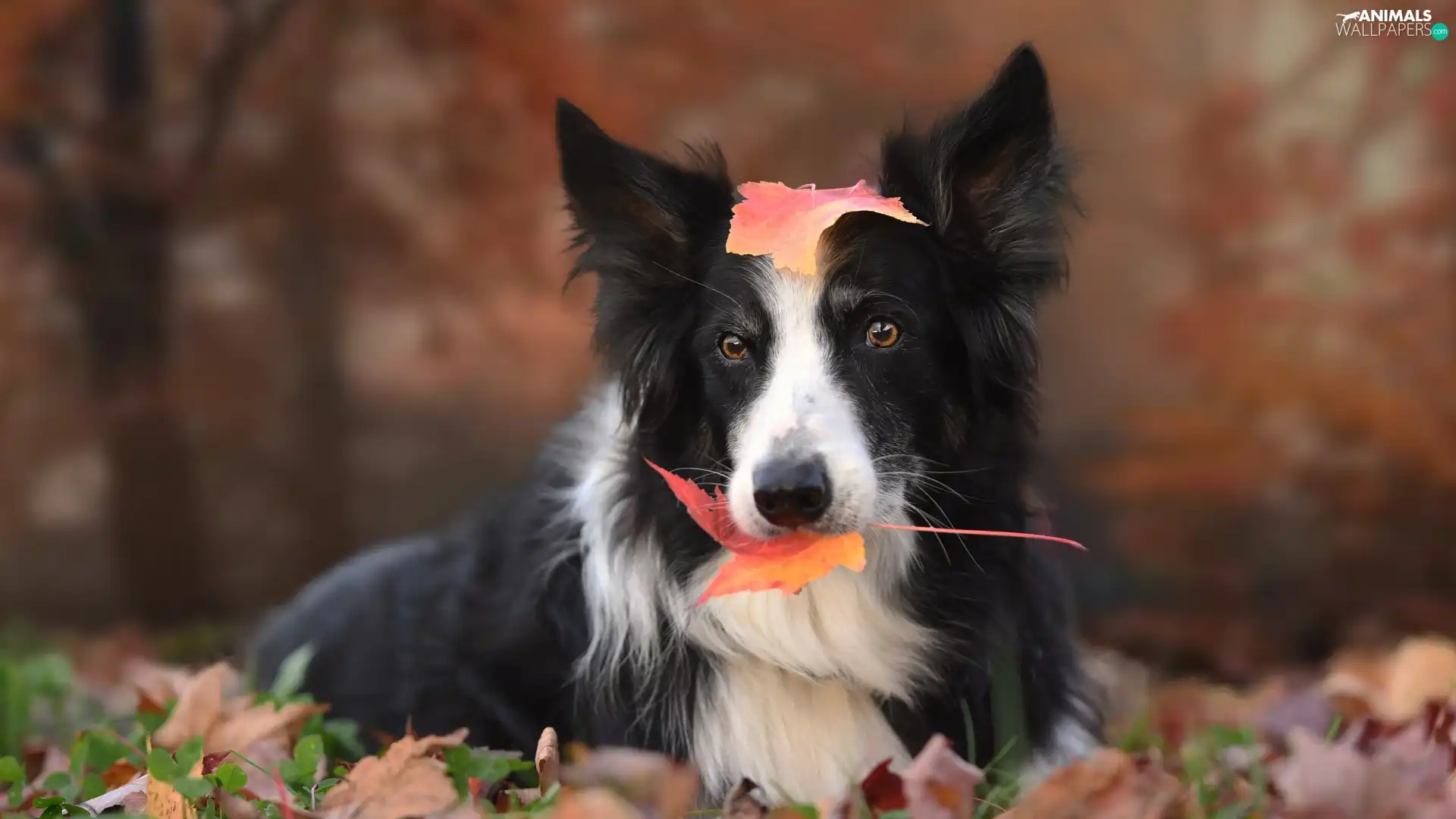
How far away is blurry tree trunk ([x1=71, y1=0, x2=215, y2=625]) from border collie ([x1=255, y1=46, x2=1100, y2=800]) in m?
5.70

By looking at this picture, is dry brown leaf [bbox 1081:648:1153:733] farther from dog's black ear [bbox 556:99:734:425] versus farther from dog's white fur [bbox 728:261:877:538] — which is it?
dog's black ear [bbox 556:99:734:425]

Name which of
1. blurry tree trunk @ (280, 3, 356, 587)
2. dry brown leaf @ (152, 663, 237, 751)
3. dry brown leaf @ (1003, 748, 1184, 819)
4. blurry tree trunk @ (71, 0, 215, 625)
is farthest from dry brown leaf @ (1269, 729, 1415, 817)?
blurry tree trunk @ (71, 0, 215, 625)

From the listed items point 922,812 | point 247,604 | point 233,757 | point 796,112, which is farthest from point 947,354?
point 247,604

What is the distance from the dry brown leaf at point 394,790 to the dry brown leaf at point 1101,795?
39.3 inches

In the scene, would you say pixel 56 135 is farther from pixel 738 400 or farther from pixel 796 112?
pixel 738 400

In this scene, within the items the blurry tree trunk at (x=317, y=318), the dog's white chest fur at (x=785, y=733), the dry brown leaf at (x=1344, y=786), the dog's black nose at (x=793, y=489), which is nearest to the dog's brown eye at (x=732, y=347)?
the dog's black nose at (x=793, y=489)

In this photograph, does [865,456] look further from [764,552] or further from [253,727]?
[253,727]

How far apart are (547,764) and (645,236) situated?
1.27m

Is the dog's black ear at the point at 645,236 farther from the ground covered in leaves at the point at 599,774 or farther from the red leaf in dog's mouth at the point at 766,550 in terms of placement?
the ground covered in leaves at the point at 599,774

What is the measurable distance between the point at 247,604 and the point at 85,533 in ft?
4.13

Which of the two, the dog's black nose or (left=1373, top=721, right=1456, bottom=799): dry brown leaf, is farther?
the dog's black nose

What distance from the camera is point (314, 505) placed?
8867 mm

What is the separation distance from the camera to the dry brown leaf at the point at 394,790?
2.15m

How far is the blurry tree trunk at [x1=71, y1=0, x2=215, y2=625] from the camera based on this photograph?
785cm
